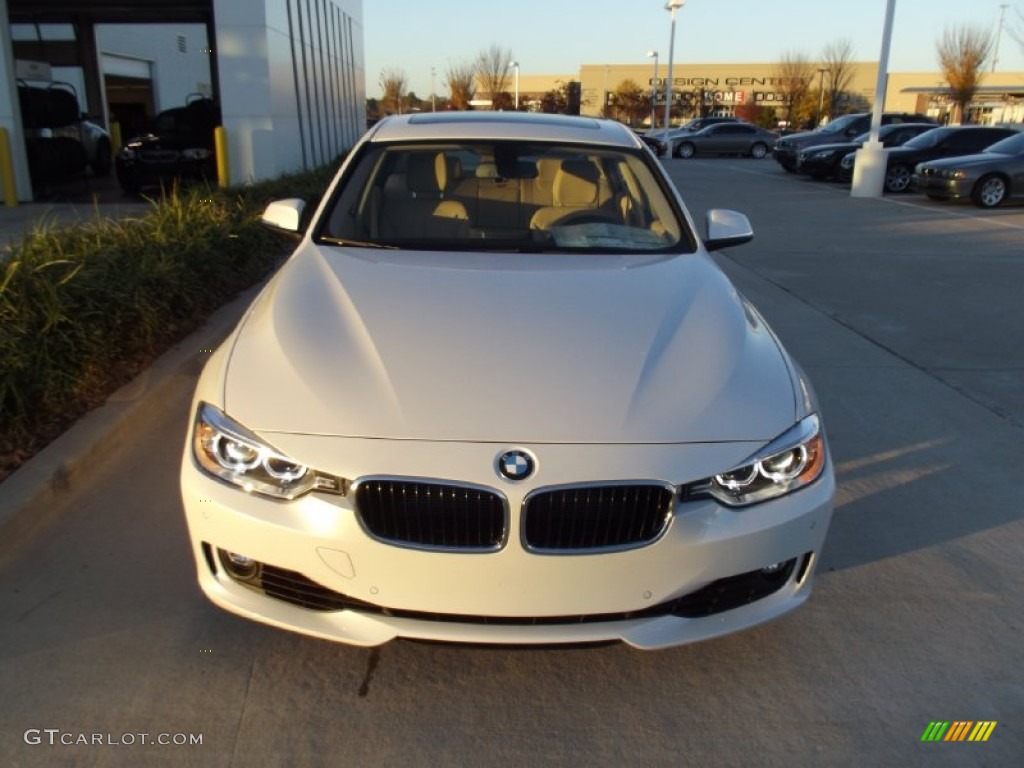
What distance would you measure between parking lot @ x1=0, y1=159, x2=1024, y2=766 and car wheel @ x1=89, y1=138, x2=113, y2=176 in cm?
1887

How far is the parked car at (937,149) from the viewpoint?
19781 mm

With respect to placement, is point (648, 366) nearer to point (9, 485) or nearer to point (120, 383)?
point (9, 485)

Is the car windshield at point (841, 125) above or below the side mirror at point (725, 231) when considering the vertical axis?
below

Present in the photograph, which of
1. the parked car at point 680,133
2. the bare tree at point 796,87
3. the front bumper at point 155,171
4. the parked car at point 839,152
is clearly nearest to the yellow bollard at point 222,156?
the front bumper at point 155,171

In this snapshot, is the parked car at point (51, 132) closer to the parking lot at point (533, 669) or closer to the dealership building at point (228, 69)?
the dealership building at point (228, 69)

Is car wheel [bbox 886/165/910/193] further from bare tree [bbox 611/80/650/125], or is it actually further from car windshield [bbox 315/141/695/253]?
bare tree [bbox 611/80/650/125]

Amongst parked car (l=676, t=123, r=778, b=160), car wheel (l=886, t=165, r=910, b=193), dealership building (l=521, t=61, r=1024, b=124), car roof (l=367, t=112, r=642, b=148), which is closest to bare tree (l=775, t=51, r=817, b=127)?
dealership building (l=521, t=61, r=1024, b=124)

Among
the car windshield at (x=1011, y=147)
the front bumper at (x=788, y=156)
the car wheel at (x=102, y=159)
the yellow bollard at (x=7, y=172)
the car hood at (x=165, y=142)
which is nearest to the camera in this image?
the yellow bollard at (x=7, y=172)

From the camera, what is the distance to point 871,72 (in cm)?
8494

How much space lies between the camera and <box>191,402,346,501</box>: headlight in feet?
8.29

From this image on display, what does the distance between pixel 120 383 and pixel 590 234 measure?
2.95m

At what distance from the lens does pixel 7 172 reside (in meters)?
13.2

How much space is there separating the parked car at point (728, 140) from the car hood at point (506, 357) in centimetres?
3437

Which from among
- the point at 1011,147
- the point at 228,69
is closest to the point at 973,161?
the point at 1011,147
